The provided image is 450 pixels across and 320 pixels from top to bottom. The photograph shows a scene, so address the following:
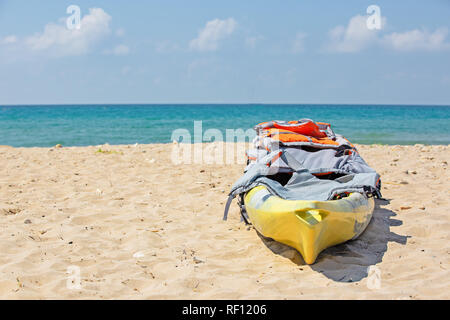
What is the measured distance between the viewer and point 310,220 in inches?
134

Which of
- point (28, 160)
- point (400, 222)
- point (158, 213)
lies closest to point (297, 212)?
point (400, 222)

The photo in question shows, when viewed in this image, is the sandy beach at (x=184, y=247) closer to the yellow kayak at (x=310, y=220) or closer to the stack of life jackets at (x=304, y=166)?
the yellow kayak at (x=310, y=220)

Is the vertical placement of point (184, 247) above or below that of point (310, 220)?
below

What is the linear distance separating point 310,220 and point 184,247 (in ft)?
5.44

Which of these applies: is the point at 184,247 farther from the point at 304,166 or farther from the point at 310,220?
the point at 304,166

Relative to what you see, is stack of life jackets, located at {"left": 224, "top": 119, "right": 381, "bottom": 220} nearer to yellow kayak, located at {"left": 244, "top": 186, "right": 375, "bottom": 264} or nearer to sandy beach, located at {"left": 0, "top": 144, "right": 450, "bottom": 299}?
yellow kayak, located at {"left": 244, "top": 186, "right": 375, "bottom": 264}

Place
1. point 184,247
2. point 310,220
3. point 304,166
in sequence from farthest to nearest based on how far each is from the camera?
1. point 304,166
2. point 184,247
3. point 310,220

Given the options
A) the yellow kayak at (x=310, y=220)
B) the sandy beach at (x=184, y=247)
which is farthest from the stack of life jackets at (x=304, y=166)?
the sandy beach at (x=184, y=247)

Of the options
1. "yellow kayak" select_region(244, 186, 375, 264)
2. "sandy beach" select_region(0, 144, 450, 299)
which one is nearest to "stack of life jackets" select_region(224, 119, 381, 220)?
"yellow kayak" select_region(244, 186, 375, 264)

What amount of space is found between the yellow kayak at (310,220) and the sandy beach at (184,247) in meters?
0.27

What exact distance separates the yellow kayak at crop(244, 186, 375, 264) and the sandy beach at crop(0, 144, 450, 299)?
266mm

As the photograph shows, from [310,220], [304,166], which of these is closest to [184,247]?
[310,220]

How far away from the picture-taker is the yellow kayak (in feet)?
11.3

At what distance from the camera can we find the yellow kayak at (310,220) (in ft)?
11.3
